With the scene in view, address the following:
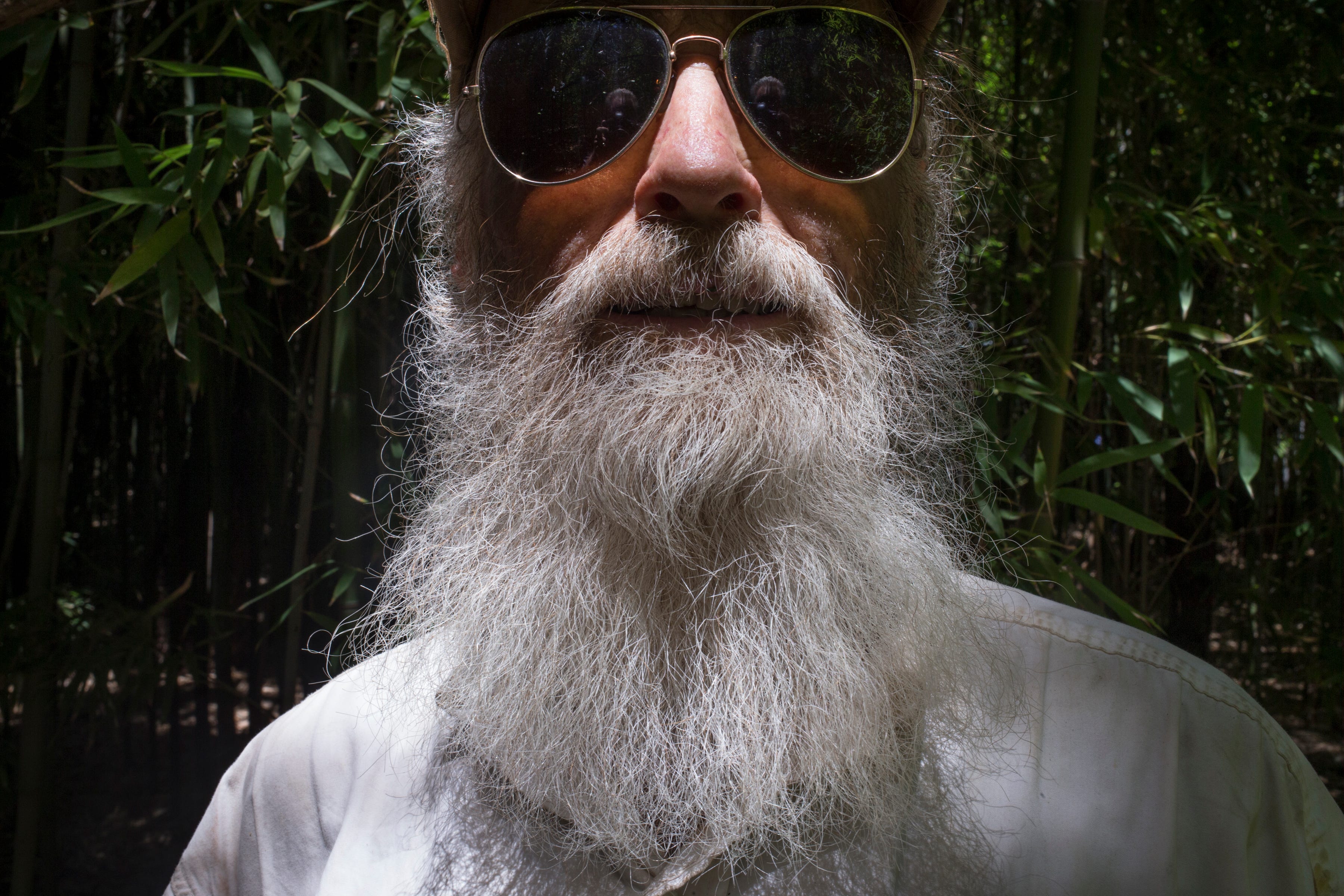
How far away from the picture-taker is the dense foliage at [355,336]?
1328 millimetres

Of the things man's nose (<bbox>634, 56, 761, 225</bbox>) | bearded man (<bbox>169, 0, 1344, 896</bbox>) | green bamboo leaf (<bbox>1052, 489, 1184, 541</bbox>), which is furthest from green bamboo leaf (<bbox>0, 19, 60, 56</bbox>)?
green bamboo leaf (<bbox>1052, 489, 1184, 541</bbox>)

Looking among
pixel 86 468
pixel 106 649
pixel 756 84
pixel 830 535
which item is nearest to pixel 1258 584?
pixel 830 535

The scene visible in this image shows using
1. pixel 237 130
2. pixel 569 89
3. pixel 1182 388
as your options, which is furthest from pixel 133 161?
pixel 1182 388

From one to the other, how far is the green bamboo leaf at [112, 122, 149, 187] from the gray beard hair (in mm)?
732

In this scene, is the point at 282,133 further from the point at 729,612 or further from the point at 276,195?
the point at 729,612

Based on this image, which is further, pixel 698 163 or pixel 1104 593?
pixel 1104 593

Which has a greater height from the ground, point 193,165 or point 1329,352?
point 193,165

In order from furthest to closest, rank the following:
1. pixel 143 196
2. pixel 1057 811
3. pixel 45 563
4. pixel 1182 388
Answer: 1. pixel 45 563
2. pixel 1182 388
3. pixel 143 196
4. pixel 1057 811

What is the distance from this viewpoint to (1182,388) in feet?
4.36

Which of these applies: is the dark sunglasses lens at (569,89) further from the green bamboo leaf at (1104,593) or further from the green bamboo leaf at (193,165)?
the green bamboo leaf at (1104,593)

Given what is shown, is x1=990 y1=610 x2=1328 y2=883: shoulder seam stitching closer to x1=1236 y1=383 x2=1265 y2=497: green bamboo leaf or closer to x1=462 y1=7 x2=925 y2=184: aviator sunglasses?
x1=462 y1=7 x2=925 y2=184: aviator sunglasses

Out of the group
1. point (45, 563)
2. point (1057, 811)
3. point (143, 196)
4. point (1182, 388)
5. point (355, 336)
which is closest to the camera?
point (1057, 811)

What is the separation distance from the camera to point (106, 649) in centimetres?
178

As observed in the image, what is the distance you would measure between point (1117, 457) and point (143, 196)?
1.44 meters
